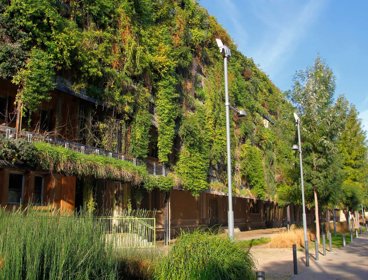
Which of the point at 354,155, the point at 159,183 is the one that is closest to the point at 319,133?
the point at 159,183

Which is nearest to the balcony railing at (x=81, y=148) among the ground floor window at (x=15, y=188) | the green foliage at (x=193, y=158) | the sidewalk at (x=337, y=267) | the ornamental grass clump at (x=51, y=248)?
the green foliage at (x=193, y=158)

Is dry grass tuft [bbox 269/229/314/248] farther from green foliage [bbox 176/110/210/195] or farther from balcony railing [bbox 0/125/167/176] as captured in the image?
balcony railing [bbox 0/125/167/176]

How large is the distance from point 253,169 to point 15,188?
2334 centimetres

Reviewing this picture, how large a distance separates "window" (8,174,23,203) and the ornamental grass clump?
10174 millimetres

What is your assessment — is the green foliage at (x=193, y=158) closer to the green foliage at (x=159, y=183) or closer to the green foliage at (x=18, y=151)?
the green foliage at (x=159, y=183)

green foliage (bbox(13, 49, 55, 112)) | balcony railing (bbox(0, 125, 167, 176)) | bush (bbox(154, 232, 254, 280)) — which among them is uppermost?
green foliage (bbox(13, 49, 55, 112))

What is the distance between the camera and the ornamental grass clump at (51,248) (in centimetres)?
641

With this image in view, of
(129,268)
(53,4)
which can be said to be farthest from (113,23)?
(129,268)

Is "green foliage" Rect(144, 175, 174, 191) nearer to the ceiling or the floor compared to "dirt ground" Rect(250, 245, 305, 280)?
nearer to the ceiling

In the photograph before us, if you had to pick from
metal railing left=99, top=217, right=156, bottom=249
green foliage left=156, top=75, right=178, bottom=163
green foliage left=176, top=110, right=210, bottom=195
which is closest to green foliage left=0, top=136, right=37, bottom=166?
metal railing left=99, top=217, right=156, bottom=249

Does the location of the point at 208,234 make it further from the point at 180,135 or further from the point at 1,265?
the point at 180,135

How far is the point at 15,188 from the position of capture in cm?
1717

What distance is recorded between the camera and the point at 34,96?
53.6 ft

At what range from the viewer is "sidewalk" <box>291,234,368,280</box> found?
534 inches
